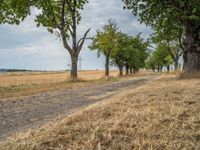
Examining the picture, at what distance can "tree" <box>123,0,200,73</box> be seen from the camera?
30039 millimetres

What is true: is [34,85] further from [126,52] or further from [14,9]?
[126,52]

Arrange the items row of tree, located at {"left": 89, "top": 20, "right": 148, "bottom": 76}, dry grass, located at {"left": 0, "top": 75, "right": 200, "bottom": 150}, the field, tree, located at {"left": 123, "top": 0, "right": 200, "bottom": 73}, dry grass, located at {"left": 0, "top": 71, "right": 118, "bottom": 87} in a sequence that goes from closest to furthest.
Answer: dry grass, located at {"left": 0, "top": 75, "right": 200, "bottom": 150} < the field < tree, located at {"left": 123, "top": 0, "right": 200, "bottom": 73} < dry grass, located at {"left": 0, "top": 71, "right": 118, "bottom": 87} < row of tree, located at {"left": 89, "top": 20, "right": 148, "bottom": 76}

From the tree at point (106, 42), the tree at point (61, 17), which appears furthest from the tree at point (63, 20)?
the tree at point (106, 42)

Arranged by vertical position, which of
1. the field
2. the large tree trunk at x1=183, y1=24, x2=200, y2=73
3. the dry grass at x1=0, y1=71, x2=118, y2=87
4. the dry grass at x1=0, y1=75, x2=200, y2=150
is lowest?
the dry grass at x1=0, y1=71, x2=118, y2=87

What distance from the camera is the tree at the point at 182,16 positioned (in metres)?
30.0

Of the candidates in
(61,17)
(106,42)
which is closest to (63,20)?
(61,17)

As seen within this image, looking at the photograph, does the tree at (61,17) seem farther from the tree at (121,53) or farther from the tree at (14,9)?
the tree at (121,53)

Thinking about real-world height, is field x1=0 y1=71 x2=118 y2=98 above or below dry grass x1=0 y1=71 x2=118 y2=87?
above

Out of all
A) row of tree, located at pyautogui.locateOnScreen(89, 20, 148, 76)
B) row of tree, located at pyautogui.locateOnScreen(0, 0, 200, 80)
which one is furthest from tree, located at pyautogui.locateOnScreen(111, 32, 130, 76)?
row of tree, located at pyautogui.locateOnScreen(0, 0, 200, 80)

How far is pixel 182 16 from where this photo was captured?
29938mm

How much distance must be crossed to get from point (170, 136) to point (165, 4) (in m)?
27.2

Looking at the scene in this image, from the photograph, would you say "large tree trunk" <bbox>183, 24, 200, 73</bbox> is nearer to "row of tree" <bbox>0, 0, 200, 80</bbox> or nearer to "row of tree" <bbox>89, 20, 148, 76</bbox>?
"row of tree" <bbox>0, 0, 200, 80</bbox>

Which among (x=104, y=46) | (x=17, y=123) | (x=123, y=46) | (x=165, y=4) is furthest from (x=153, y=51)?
(x=17, y=123)

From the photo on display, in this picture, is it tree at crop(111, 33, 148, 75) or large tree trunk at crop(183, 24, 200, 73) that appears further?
tree at crop(111, 33, 148, 75)
